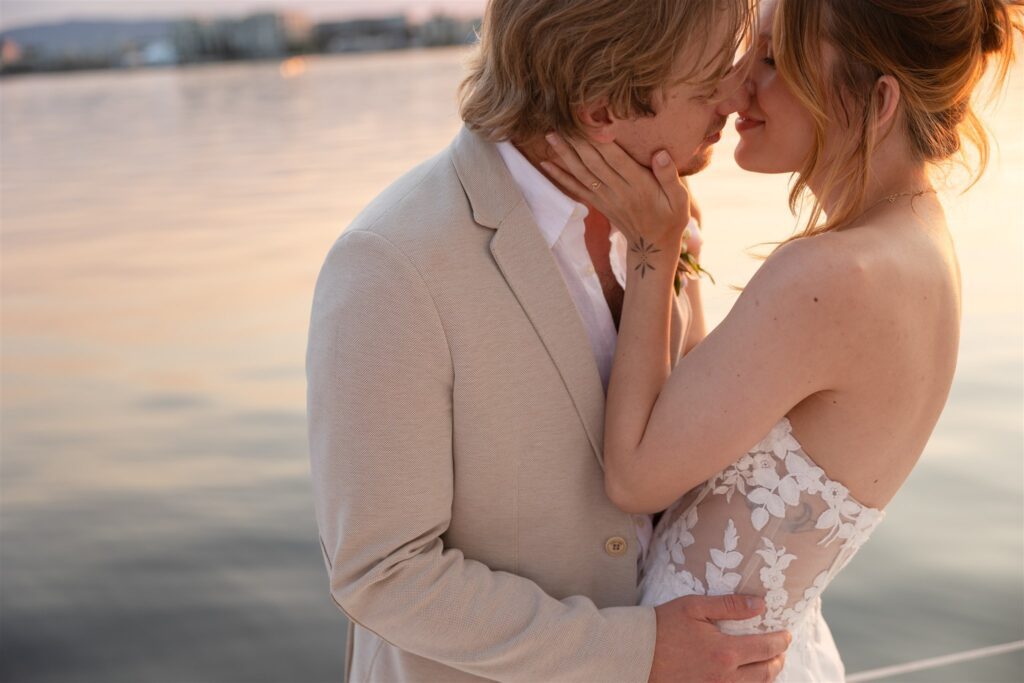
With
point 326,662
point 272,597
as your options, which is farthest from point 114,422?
point 326,662

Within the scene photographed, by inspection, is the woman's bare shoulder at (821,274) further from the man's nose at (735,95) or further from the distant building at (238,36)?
the distant building at (238,36)

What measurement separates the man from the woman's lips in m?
0.10

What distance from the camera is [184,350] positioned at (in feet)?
21.3

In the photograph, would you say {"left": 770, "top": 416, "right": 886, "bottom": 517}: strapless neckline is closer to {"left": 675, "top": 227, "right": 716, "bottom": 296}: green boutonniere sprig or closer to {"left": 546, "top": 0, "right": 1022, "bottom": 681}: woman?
{"left": 546, "top": 0, "right": 1022, "bottom": 681}: woman

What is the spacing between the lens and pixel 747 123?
1.91 meters

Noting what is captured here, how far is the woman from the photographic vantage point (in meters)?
1.61

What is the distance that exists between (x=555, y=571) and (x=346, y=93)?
2684 cm

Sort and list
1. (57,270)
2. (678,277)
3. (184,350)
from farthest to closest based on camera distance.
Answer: (57,270), (184,350), (678,277)

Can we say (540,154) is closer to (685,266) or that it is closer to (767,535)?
(685,266)

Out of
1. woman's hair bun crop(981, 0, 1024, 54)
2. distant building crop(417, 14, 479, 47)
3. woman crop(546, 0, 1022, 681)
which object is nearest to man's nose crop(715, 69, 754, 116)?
woman crop(546, 0, 1022, 681)

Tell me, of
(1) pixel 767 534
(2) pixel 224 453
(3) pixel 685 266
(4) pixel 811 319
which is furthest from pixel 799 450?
(2) pixel 224 453

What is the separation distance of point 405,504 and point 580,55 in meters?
0.76

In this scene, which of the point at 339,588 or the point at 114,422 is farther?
the point at 114,422

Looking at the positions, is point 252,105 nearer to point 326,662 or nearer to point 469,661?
point 326,662
